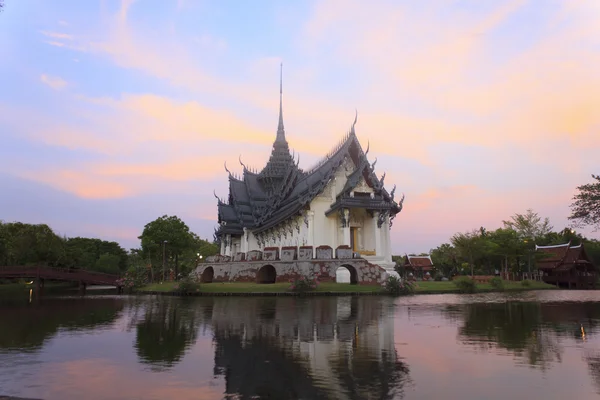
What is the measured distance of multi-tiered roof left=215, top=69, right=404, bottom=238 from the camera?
4056 centimetres

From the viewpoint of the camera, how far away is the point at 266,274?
3956 centimetres

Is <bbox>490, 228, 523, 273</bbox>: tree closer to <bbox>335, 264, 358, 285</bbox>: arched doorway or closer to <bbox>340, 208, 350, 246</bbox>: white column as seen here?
<bbox>340, 208, 350, 246</bbox>: white column

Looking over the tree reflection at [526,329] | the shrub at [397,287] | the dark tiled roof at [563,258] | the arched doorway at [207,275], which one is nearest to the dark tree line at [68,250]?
the arched doorway at [207,275]

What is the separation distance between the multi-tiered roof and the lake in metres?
24.8

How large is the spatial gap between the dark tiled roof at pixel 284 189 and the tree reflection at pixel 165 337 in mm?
23147

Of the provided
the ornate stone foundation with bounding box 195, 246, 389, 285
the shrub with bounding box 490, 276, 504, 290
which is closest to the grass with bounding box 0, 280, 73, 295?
the ornate stone foundation with bounding box 195, 246, 389, 285

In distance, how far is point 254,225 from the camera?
48.9m

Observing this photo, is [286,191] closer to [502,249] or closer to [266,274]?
[266,274]

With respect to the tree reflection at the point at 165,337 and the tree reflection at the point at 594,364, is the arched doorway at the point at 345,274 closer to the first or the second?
the tree reflection at the point at 165,337

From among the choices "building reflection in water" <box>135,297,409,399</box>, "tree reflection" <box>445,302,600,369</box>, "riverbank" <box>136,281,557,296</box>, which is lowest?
"tree reflection" <box>445,302,600,369</box>

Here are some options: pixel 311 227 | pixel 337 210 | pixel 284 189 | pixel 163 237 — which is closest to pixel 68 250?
pixel 163 237

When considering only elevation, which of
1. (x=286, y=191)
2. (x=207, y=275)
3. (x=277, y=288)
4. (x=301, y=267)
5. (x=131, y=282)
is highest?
(x=286, y=191)

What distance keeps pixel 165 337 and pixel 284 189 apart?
35607mm

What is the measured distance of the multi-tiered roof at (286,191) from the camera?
40.6m
